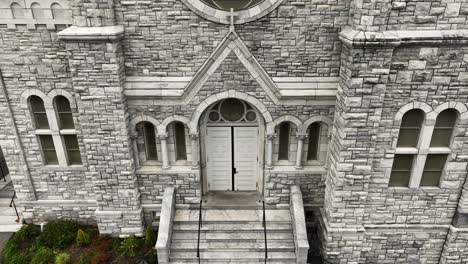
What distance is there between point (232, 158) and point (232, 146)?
0.45m

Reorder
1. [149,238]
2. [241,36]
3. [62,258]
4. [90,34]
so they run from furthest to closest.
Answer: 1. [149,238]
2. [62,258]
3. [241,36]
4. [90,34]

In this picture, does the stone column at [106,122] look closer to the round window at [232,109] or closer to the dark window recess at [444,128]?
the round window at [232,109]

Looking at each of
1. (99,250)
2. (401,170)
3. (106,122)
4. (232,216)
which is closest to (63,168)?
(99,250)

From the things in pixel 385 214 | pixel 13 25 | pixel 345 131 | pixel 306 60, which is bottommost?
pixel 385 214

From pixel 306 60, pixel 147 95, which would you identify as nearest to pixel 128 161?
pixel 147 95

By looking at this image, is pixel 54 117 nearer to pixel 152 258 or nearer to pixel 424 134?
pixel 152 258

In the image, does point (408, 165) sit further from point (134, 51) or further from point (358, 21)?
point (134, 51)

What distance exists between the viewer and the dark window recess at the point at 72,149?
11.0m

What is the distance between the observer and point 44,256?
10562mm

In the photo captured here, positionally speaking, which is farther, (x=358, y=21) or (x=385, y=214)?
(x=385, y=214)

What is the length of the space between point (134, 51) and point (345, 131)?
5.93 meters

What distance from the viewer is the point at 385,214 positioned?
10188 millimetres

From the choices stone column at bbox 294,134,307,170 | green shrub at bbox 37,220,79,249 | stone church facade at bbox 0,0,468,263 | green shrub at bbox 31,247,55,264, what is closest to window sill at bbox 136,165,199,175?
stone church facade at bbox 0,0,468,263

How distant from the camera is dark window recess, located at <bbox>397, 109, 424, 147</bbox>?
901 centimetres
